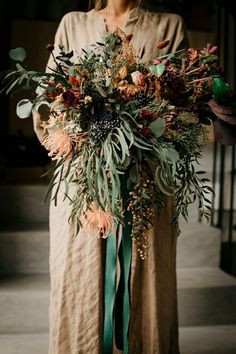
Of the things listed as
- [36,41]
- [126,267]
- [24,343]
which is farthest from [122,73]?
[36,41]

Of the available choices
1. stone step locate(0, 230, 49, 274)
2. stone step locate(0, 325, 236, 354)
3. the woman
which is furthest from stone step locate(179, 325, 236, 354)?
stone step locate(0, 230, 49, 274)

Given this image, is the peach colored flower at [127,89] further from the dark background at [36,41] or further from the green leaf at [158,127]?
the dark background at [36,41]

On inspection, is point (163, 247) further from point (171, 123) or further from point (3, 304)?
point (3, 304)

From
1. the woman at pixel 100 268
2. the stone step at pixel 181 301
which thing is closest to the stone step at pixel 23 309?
the stone step at pixel 181 301

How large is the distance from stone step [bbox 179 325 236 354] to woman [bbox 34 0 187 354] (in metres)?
0.35

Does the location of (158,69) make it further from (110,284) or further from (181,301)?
(181,301)

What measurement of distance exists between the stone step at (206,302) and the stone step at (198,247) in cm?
21

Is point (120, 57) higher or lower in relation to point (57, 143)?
higher

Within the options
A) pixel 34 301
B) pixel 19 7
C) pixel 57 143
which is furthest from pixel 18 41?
pixel 57 143

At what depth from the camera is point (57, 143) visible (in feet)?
3.95

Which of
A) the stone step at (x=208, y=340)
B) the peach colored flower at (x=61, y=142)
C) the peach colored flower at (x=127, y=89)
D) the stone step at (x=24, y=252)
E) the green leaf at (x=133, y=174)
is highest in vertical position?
the peach colored flower at (x=127, y=89)

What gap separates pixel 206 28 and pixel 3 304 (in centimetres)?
280

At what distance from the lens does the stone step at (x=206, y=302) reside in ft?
7.35

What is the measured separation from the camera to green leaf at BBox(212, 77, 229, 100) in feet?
3.97
